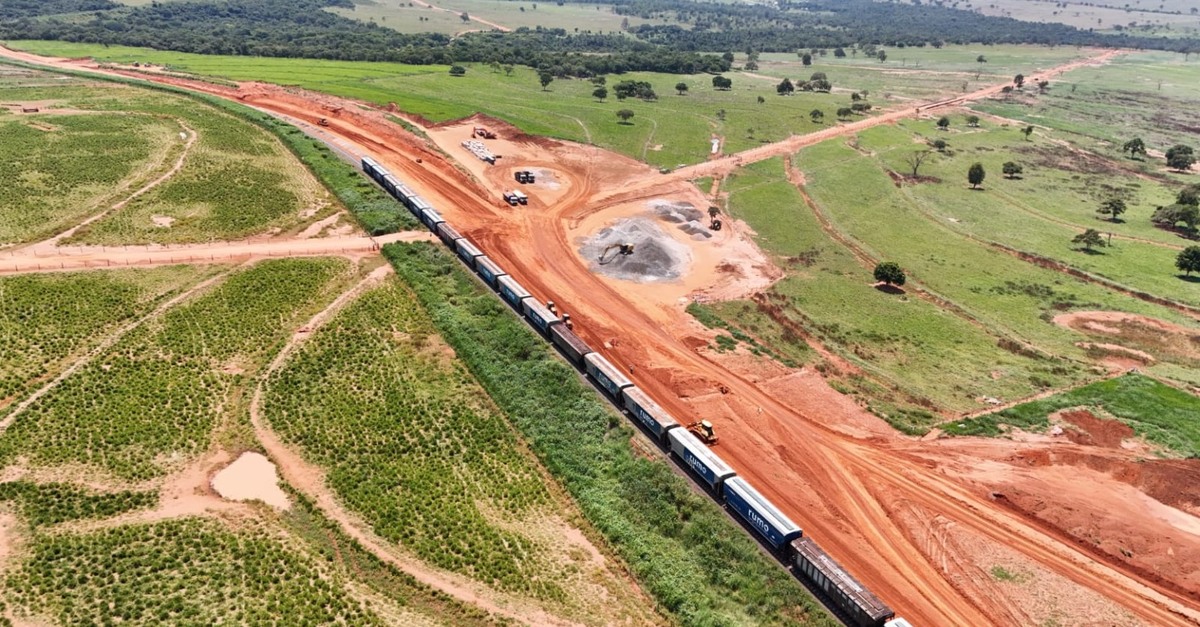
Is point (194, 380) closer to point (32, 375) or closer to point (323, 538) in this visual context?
point (32, 375)

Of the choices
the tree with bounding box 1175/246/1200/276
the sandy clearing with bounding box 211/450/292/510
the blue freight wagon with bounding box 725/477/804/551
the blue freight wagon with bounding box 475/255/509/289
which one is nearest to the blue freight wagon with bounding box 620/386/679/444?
the blue freight wagon with bounding box 725/477/804/551

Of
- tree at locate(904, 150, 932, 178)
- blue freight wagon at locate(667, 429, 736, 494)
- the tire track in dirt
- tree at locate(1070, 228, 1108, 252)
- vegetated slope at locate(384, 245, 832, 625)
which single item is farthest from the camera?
tree at locate(904, 150, 932, 178)

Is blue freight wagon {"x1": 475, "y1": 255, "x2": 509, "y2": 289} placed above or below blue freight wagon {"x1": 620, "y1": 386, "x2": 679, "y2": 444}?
above

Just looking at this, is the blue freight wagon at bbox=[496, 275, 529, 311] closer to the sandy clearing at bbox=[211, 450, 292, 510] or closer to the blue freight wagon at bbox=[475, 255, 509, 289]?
the blue freight wagon at bbox=[475, 255, 509, 289]

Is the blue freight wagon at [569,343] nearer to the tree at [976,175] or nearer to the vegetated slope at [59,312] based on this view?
the vegetated slope at [59,312]

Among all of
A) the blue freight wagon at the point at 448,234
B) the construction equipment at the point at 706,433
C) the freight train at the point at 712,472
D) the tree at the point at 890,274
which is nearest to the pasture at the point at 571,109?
the tree at the point at 890,274

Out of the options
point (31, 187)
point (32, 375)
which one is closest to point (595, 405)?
point (32, 375)
